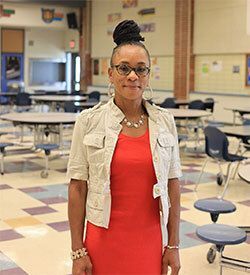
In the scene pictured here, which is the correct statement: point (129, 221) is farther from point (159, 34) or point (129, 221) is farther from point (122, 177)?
point (159, 34)

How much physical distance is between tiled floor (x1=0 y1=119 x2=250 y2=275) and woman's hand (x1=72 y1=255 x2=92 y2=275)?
1.93m

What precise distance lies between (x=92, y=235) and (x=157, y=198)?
0.30 m

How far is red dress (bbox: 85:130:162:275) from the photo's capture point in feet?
6.32

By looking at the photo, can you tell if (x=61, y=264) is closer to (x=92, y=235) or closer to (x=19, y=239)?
(x=19, y=239)

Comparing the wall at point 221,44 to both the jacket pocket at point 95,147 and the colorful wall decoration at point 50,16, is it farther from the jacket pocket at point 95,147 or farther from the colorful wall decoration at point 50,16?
the jacket pocket at point 95,147

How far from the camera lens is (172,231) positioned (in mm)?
2088

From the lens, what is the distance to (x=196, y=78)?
15.6 meters

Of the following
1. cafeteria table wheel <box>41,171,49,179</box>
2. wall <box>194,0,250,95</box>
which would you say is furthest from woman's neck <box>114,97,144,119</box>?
wall <box>194,0,250,95</box>

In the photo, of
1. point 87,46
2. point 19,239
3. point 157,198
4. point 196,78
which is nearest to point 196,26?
point 196,78

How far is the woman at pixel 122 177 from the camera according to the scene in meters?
1.93

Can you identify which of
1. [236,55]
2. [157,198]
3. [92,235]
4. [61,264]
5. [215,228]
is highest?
[236,55]

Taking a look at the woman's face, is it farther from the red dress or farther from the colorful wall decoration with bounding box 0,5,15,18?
the colorful wall decoration with bounding box 0,5,15,18

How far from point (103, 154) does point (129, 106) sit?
239mm

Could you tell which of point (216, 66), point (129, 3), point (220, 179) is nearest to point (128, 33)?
point (220, 179)
